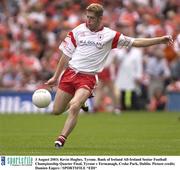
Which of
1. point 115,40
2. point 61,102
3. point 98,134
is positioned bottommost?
point 61,102

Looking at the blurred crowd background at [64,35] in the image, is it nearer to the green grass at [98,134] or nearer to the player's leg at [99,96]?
the player's leg at [99,96]

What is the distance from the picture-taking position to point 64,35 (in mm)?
30406

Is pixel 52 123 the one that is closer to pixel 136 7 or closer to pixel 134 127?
pixel 134 127

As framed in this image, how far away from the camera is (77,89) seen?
50.7 ft

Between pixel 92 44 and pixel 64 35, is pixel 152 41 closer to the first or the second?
pixel 92 44

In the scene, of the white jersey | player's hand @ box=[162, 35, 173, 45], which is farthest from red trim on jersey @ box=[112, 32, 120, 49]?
player's hand @ box=[162, 35, 173, 45]

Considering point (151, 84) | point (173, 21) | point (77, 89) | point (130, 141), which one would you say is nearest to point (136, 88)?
point (151, 84)

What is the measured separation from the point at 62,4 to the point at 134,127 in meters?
14.4

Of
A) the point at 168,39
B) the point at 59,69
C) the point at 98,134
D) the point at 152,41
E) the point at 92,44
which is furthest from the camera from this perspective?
the point at 98,134

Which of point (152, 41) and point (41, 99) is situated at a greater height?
point (152, 41)

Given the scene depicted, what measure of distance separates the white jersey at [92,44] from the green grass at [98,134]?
1.50 meters

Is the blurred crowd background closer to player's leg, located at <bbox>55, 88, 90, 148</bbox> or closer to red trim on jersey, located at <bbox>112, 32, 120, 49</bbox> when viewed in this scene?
red trim on jersey, located at <bbox>112, 32, 120, 49</bbox>

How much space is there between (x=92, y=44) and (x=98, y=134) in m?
4.32

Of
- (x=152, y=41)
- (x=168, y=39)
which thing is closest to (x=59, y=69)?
(x=152, y=41)
